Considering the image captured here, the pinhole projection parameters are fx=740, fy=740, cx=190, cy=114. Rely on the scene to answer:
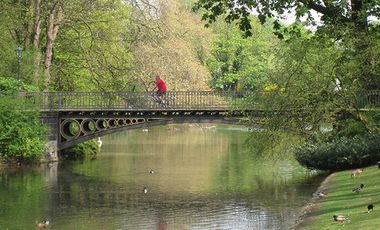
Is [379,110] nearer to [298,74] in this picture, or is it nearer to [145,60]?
[298,74]

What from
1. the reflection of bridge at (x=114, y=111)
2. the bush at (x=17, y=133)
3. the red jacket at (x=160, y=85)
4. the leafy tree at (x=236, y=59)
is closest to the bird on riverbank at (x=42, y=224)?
the bush at (x=17, y=133)

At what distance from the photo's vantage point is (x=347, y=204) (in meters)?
23.5

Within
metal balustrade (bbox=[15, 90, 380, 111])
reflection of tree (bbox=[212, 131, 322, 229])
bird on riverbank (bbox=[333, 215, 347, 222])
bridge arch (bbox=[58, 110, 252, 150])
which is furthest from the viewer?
bridge arch (bbox=[58, 110, 252, 150])

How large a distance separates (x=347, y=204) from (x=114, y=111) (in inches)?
833

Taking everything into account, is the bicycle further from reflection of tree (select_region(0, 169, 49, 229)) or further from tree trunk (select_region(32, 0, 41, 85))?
tree trunk (select_region(32, 0, 41, 85))

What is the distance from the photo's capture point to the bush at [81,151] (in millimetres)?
48259

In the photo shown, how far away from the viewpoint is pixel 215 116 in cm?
4247

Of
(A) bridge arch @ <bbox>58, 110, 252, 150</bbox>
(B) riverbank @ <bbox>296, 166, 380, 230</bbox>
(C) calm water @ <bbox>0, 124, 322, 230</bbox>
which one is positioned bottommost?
(C) calm water @ <bbox>0, 124, 322, 230</bbox>

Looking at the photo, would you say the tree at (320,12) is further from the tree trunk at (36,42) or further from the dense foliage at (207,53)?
the tree trunk at (36,42)

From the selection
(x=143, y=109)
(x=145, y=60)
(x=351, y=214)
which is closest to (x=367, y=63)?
(x=351, y=214)

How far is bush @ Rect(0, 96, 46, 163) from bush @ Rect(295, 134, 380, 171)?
14359mm

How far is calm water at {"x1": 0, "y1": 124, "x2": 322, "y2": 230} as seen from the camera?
25.4 meters

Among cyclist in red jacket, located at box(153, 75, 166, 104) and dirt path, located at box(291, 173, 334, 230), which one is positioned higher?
cyclist in red jacket, located at box(153, 75, 166, 104)

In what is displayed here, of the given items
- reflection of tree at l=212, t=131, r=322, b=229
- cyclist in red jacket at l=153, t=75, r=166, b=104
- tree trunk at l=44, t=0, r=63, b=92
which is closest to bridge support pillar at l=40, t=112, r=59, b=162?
tree trunk at l=44, t=0, r=63, b=92
